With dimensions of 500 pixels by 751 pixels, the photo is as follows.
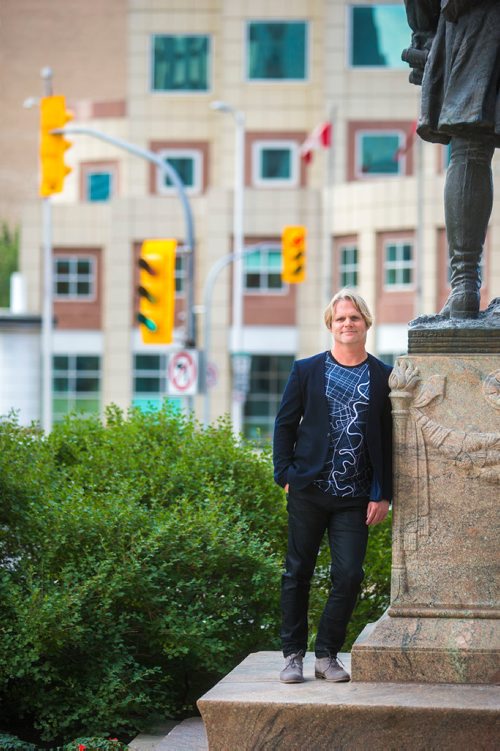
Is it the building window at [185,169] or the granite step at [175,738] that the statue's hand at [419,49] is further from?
the building window at [185,169]

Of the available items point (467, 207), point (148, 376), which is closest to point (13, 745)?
point (467, 207)

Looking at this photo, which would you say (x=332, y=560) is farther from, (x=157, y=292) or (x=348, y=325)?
(x=157, y=292)

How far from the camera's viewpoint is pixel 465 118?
7.18m

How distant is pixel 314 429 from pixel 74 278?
5344 cm

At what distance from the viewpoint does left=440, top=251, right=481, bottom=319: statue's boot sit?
7203 mm

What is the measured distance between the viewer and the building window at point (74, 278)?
59.5m

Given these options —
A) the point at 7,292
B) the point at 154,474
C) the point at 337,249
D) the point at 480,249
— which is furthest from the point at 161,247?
the point at 7,292

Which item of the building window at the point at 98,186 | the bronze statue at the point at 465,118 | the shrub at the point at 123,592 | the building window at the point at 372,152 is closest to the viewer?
the bronze statue at the point at 465,118

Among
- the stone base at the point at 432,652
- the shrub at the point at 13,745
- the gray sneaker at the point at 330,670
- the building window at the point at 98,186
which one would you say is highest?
the building window at the point at 98,186

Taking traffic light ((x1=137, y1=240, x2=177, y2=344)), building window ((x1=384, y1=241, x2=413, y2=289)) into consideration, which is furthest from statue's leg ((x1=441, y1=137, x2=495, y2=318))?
building window ((x1=384, y1=241, x2=413, y2=289))

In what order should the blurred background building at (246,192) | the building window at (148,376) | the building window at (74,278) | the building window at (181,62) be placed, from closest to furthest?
the blurred background building at (246,192) → the building window at (148,376) → the building window at (74,278) → the building window at (181,62)

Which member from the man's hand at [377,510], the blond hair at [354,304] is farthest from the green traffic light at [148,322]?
the man's hand at [377,510]

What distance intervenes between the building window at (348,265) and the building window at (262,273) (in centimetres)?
230

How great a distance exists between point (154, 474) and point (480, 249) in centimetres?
270
